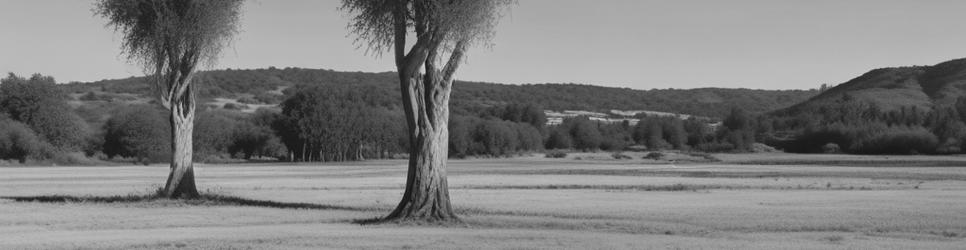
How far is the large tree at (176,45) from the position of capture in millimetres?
38219

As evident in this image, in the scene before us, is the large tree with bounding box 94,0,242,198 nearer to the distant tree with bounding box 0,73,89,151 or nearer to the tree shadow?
the tree shadow

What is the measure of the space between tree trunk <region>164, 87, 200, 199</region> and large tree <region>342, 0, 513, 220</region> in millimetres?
12517

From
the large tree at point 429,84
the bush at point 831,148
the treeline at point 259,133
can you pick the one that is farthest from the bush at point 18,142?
the bush at point 831,148

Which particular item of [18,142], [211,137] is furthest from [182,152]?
[211,137]

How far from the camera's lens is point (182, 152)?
3838 centimetres

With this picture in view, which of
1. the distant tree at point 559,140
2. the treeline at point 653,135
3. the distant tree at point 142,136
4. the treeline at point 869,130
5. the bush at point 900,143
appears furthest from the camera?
the distant tree at point 559,140

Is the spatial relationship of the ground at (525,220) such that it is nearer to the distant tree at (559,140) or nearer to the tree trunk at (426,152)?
the tree trunk at (426,152)

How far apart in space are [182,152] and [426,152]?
13.7 meters

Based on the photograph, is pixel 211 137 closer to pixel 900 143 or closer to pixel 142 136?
pixel 142 136

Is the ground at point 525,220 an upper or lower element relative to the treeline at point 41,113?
lower

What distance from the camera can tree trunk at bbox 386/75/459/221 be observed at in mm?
27422

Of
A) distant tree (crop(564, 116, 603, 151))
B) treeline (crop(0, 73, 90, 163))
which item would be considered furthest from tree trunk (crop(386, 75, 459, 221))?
distant tree (crop(564, 116, 603, 151))

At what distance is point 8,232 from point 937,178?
158ft

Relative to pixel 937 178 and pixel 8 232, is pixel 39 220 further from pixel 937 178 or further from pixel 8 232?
pixel 937 178
